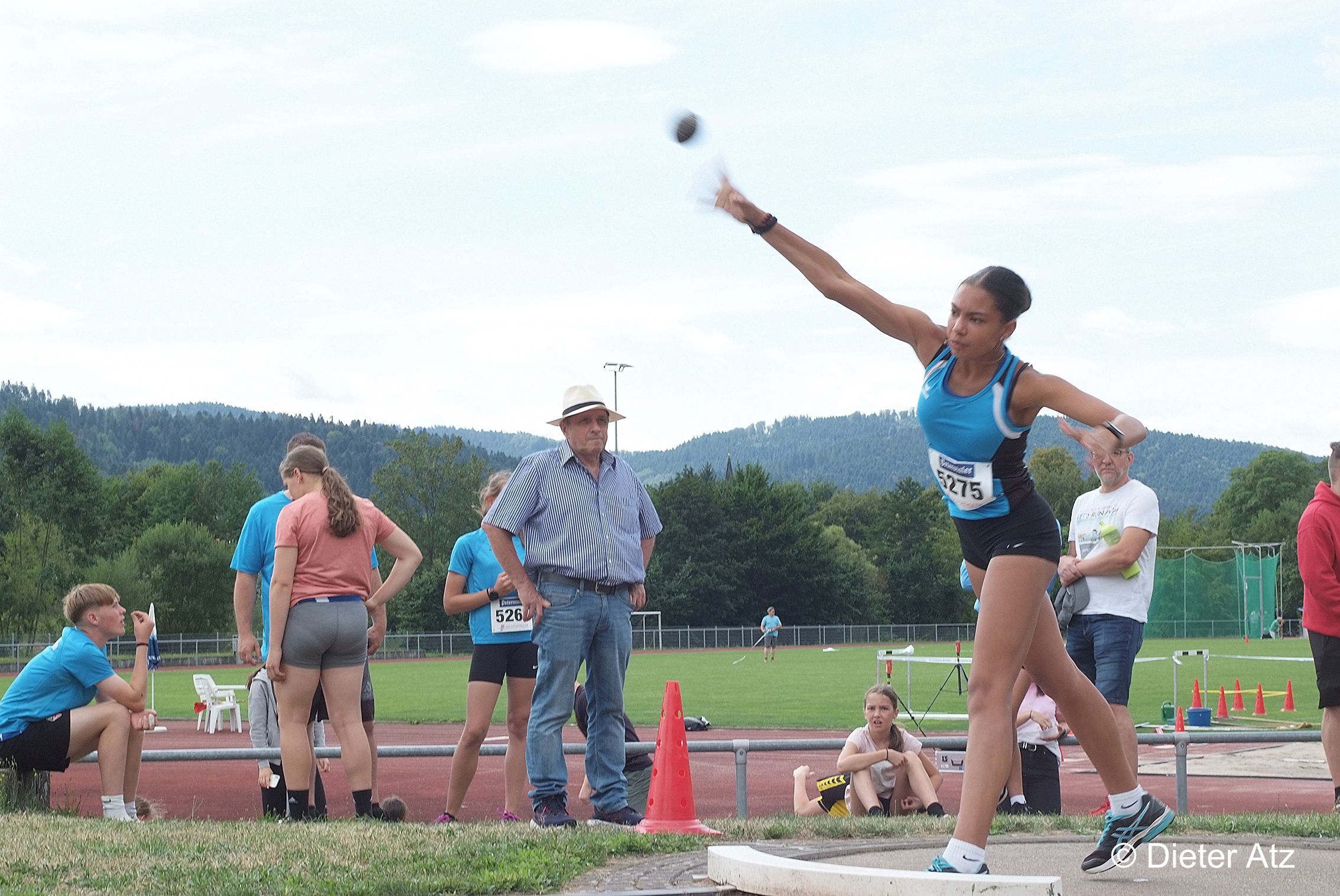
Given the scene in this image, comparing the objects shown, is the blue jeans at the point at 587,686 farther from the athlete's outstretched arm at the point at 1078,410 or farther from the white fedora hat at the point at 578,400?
the athlete's outstretched arm at the point at 1078,410

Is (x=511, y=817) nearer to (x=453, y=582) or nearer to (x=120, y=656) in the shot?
(x=453, y=582)

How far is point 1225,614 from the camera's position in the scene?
231 ft

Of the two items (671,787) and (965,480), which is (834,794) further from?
(965,480)

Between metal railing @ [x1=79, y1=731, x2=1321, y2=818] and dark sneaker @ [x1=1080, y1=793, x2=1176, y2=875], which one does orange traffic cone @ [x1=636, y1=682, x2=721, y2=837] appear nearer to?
metal railing @ [x1=79, y1=731, x2=1321, y2=818]

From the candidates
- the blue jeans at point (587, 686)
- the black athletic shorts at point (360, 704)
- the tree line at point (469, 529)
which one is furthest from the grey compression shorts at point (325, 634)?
the tree line at point (469, 529)

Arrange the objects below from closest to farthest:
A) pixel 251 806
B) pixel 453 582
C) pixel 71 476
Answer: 1. pixel 453 582
2. pixel 251 806
3. pixel 71 476

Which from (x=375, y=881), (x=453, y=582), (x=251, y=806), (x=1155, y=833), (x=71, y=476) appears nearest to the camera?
(x=375, y=881)

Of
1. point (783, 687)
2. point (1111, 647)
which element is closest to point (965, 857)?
point (1111, 647)

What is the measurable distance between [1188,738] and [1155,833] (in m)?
3.75

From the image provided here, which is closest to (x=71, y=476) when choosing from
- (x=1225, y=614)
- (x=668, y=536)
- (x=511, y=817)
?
(x=668, y=536)

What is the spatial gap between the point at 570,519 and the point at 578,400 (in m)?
0.66

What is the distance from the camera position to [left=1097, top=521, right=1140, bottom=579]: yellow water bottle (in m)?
8.19

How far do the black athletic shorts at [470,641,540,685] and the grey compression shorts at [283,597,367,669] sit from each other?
917mm

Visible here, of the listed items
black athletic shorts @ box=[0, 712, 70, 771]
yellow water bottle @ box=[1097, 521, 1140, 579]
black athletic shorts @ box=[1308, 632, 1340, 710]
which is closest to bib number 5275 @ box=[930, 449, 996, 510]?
yellow water bottle @ box=[1097, 521, 1140, 579]
